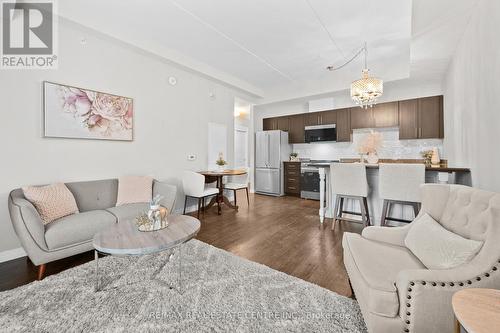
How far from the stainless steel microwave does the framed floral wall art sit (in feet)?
14.2

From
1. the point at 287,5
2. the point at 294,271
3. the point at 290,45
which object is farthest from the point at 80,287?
the point at 290,45

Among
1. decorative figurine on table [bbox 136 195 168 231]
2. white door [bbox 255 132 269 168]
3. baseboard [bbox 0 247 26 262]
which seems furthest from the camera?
white door [bbox 255 132 269 168]

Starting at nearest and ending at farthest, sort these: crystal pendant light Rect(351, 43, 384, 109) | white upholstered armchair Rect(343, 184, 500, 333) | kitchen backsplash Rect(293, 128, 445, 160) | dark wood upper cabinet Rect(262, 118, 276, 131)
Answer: white upholstered armchair Rect(343, 184, 500, 333) → crystal pendant light Rect(351, 43, 384, 109) → kitchen backsplash Rect(293, 128, 445, 160) → dark wood upper cabinet Rect(262, 118, 276, 131)

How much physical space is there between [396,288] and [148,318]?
157 centimetres

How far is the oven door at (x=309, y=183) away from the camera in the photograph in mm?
5483

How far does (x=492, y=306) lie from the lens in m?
0.79

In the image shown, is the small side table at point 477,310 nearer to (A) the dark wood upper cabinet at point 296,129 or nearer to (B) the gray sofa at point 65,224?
(B) the gray sofa at point 65,224

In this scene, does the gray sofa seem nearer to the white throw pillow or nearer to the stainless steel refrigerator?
the white throw pillow

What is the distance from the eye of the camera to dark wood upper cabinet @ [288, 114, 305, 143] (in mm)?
6039

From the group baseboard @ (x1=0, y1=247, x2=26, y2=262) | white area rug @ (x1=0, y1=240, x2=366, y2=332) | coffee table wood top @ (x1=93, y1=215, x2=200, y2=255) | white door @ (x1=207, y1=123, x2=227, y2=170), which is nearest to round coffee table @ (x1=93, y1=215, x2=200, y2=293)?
coffee table wood top @ (x1=93, y1=215, x2=200, y2=255)

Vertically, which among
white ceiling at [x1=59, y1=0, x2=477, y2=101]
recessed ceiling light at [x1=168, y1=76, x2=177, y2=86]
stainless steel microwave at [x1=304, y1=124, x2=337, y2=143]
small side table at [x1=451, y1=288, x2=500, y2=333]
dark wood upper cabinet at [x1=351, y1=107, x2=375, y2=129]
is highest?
white ceiling at [x1=59, y1=0, x2=477, y2=101]

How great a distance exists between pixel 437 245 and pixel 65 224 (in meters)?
3.14

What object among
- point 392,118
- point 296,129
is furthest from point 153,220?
point 392,118

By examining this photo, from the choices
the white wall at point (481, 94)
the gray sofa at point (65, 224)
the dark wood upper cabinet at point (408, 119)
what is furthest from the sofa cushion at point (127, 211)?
the dark wood upper cabinet at point (408, 119)
